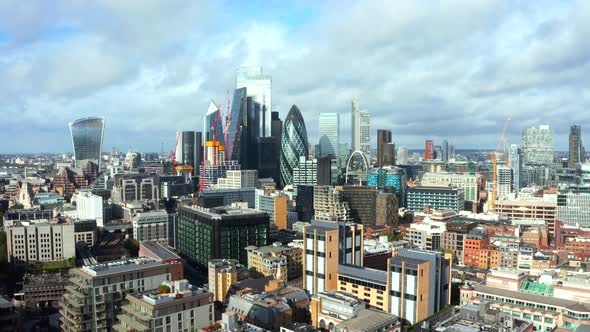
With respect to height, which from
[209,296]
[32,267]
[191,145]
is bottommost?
[32,267]

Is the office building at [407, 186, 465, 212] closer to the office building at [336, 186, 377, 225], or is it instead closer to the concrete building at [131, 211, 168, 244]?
the office building at [336, 186, 377, 225]

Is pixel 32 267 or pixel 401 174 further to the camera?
pixel 401 174

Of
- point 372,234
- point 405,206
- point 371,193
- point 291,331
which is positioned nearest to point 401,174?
point 405,206

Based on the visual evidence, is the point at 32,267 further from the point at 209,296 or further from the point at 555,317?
the point at 555,317

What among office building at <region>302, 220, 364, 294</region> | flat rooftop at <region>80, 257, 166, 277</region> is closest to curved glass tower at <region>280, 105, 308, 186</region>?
office building at <region>302, 220, 364, 294</region>

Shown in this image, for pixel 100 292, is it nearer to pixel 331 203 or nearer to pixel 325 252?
pixel 325 252

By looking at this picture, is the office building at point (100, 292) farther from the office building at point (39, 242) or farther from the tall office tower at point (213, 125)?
the tall office tower at point (213, 125)

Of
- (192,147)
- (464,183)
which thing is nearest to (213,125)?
(192,147)

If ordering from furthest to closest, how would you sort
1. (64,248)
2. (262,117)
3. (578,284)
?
1. (262,117)
2. (64,248)
3. (578,284)
